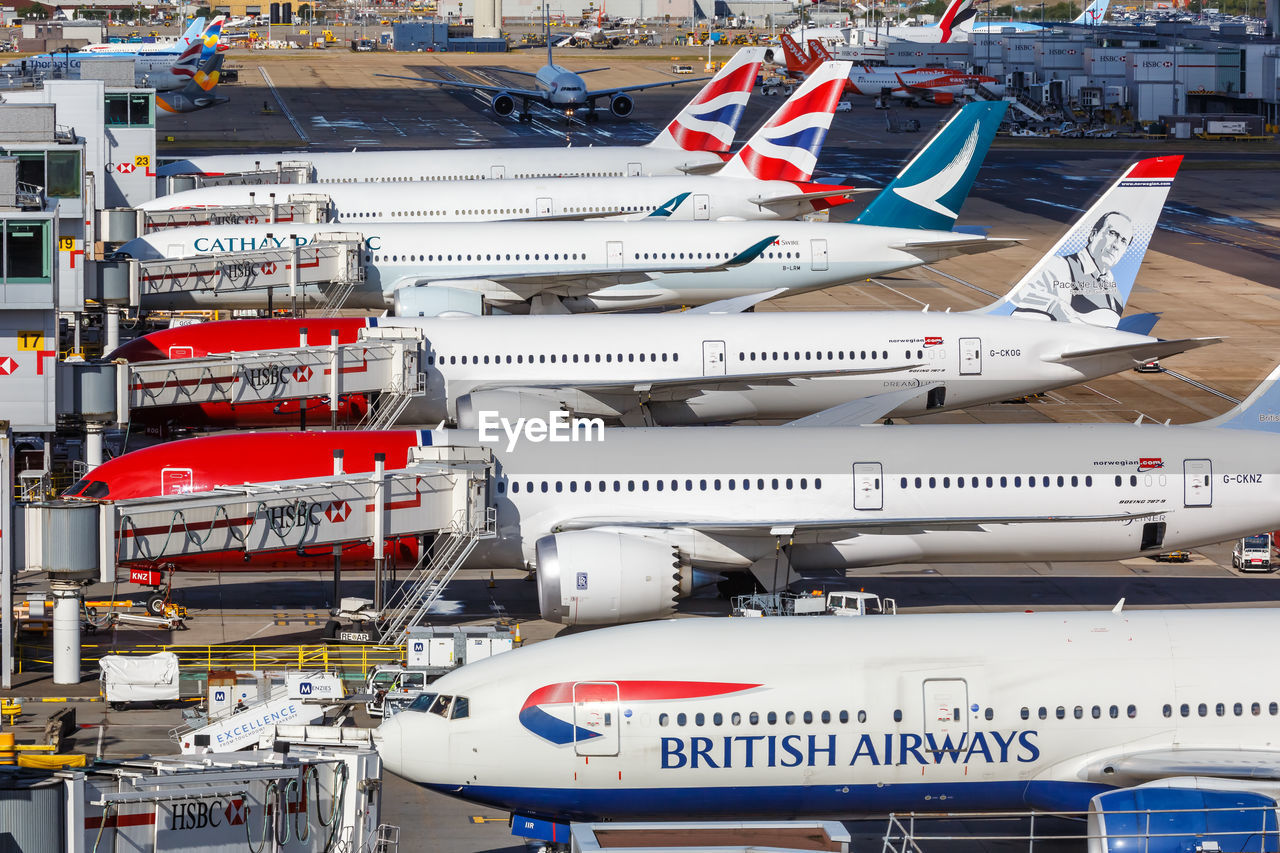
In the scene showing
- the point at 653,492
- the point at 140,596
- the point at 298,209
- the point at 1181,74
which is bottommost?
the point at 140,596

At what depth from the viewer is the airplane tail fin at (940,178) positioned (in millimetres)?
58094

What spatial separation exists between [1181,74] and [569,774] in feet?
413

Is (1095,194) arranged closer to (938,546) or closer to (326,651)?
(938,546)

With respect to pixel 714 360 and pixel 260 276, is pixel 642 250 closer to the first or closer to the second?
pixel 260 276

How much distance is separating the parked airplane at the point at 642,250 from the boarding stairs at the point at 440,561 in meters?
21.8

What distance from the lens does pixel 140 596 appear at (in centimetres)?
3691

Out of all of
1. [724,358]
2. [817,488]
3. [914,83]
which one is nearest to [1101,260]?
[724,358]

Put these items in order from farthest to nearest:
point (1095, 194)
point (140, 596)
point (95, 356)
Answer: point (1095, 194) < point (95, 356) < point (140, 596)

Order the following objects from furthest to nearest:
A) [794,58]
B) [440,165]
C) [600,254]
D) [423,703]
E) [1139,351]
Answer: [794,58], [440,165], [600,254], [1139,351], [423,703]

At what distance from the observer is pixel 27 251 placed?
3569cm

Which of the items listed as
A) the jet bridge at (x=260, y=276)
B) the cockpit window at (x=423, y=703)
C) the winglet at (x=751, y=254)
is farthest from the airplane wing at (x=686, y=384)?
the cockpit window at (x=423, y=703)

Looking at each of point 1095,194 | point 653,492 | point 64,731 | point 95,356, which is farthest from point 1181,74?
point 64,731

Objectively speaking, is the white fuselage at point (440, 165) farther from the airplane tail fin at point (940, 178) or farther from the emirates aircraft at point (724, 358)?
the emirates aircraft at point (724, 358)

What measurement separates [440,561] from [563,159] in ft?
148
